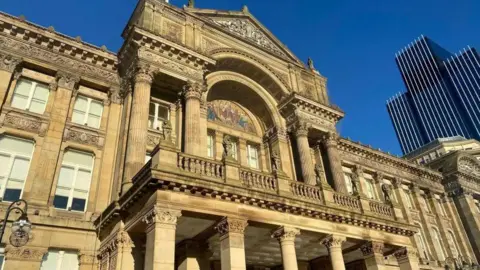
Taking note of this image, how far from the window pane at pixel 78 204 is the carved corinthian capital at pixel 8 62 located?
6873mm

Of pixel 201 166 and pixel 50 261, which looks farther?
pixel 50 261

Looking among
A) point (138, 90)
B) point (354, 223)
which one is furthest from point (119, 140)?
point (354, 223)

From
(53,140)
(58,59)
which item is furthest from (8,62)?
(53,140)

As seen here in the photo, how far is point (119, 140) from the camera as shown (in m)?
17.4

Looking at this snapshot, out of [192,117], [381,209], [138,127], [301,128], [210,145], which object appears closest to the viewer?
[138,127]

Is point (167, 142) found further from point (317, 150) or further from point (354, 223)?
point (317, 150)

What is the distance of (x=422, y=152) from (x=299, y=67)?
46.0m

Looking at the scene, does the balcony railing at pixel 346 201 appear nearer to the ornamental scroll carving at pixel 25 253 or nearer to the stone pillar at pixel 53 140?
the ornamental scroll carving at pixel 25 253

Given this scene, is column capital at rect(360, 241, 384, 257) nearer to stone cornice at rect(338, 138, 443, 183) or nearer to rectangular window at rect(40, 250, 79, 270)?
rectangular window at rect(40, 250, 79, 270)

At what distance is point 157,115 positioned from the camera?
63.6ft

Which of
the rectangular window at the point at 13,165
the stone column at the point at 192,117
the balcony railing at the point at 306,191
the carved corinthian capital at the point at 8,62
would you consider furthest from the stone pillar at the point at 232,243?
the carved corinthian capital at the point at 8,62

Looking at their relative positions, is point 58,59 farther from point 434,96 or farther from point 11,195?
point 434,96

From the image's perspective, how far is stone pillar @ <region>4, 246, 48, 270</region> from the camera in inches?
513

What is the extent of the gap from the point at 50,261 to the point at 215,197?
7.37m
